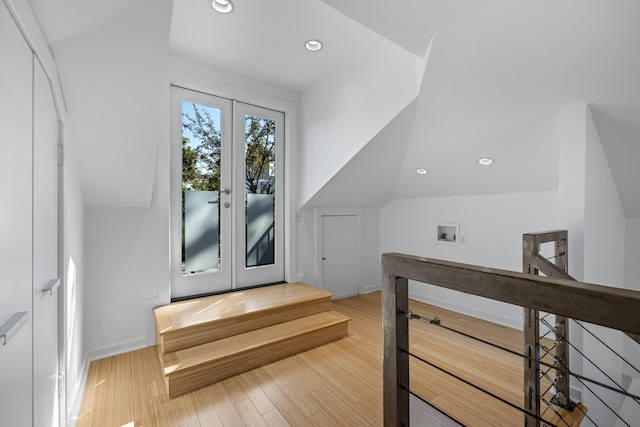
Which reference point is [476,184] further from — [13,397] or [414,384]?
[13,397]

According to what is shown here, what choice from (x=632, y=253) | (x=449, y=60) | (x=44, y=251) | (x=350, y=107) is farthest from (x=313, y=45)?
(x=632, y=253)

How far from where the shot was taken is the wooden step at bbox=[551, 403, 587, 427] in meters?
1.80

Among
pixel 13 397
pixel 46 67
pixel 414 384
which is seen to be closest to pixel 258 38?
pixel 46 67

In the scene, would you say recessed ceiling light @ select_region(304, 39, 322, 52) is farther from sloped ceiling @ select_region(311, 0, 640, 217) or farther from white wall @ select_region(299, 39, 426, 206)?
sloped ceiling @ select_region(311, 0, 640, 217)

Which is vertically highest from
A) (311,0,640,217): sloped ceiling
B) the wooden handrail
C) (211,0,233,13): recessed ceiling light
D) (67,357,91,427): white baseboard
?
(211,0,233,13): recessed ceiling light

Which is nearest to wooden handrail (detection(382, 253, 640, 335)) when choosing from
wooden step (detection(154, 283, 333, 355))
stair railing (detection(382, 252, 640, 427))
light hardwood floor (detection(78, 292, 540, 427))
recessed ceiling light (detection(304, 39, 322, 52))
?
stair railing (detection(382, 252, 640, 427))

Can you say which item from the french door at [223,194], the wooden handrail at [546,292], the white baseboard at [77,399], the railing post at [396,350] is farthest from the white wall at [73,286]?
the wooden handrail at [546,292]

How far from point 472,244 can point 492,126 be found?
1.59 meters

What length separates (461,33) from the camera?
1.87 metres

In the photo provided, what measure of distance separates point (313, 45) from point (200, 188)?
1.82 metres

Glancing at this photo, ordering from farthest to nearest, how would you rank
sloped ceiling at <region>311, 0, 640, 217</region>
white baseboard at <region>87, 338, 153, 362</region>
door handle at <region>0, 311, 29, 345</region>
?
white baseboard at <region>87, 338, 153, 362</region> → sloped ceiling at <region>311, 0, 640, 217</region> → door handle at <region>0, 311, 29, 345</region>

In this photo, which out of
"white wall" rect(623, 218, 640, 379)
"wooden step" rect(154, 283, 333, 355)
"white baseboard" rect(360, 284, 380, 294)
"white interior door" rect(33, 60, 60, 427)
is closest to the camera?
"white interior door" rect(33, 60, 60, 427)

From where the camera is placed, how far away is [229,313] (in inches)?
102

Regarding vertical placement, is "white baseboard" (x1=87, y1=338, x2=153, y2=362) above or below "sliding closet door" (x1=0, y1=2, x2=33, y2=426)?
below
